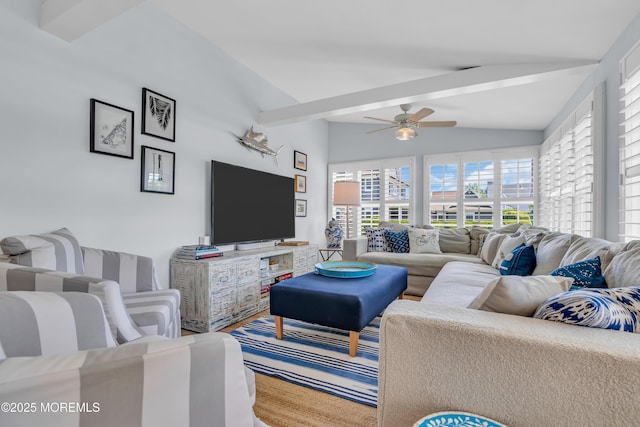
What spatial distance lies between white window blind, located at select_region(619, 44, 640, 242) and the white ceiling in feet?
1.08

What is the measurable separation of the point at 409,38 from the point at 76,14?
2.25m

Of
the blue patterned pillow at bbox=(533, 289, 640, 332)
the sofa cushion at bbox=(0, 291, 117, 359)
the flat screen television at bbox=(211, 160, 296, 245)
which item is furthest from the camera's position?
the flat screen television at bbox=(211, 160, 296, 245)

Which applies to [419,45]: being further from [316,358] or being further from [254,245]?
[254,245]

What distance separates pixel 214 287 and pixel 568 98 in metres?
4.06

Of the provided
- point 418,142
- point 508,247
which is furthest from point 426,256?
point 418,142

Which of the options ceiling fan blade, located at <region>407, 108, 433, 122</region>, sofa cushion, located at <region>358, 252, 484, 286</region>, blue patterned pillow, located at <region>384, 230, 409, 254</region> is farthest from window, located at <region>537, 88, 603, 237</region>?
blue patterned pillow, located at <region>384, 230, 409, 254</region>

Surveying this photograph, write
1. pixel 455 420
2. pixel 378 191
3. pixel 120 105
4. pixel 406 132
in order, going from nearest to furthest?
pixel 455 420
pixel 120 105
pixel 406 132
pixel 378 191

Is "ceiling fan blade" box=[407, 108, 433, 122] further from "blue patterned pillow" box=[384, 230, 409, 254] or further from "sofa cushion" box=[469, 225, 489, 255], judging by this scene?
"sofa cushion" box=[469, 225, 489, 255]

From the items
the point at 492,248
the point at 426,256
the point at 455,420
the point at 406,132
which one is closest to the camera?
the point at 455,420

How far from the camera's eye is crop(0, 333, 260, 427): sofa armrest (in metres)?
0.46

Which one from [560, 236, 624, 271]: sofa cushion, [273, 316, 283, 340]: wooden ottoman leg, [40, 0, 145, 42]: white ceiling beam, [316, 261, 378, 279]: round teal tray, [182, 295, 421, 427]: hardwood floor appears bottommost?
[182, 295, 421, 427]: hardwood floor

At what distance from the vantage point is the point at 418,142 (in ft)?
16.6

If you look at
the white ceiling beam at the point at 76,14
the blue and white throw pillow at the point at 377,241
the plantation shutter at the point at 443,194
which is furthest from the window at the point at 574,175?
the white ceiling beam at the point at 76,14

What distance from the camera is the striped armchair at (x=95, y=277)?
1096 millimetres
